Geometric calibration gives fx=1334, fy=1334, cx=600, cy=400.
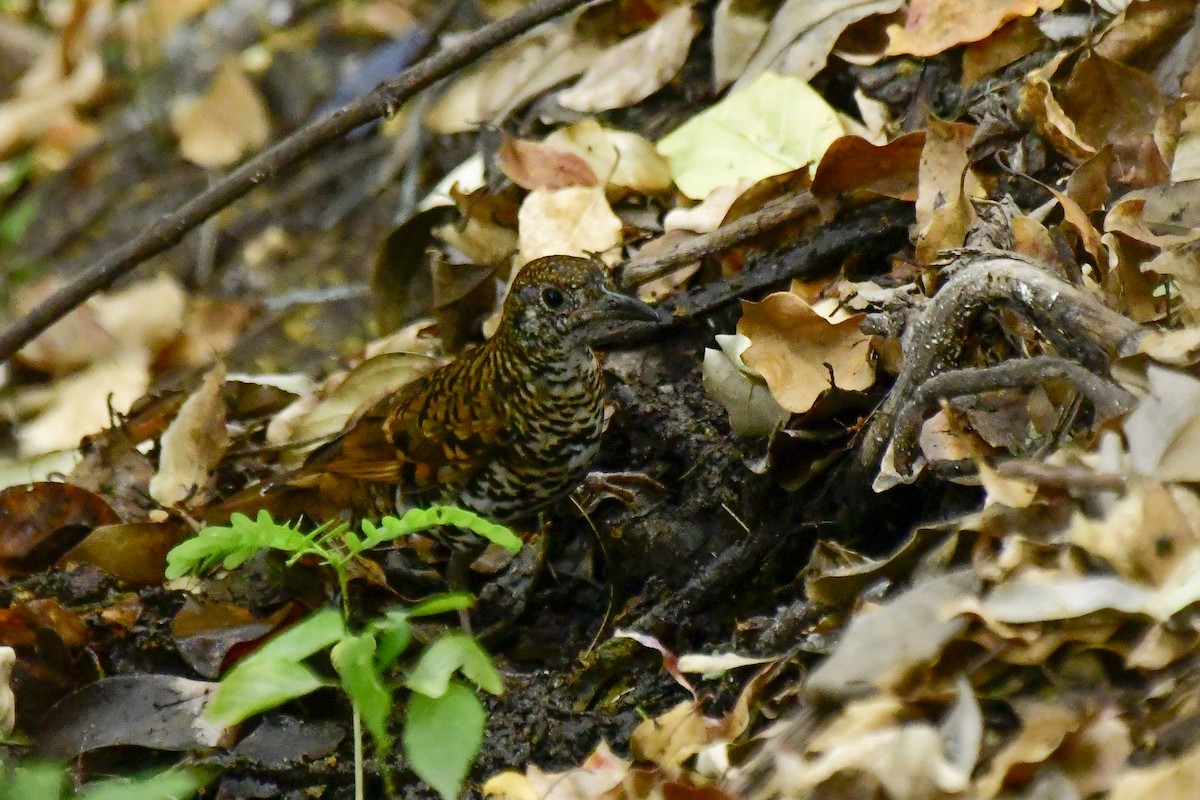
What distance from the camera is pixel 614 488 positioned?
3527 mm

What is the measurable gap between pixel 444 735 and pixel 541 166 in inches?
94.8

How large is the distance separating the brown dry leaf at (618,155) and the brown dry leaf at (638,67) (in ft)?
0.80

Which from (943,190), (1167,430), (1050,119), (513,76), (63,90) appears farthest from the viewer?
(63,90)

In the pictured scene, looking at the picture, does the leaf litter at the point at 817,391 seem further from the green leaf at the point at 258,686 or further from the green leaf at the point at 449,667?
the green leaf at the point at 258,686

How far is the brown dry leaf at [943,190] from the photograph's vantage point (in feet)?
10.3

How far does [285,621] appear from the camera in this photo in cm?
357

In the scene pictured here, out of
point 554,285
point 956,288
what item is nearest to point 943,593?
point 956,288

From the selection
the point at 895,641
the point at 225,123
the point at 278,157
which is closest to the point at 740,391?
the point at 895,641

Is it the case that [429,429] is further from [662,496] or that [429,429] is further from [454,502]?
[662,496]

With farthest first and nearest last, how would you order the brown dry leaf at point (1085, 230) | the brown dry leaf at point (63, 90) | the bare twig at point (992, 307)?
1. the brown dry leaf at point (63, 90)
2. the brown dry leaf at point (1085, 230)
3. the bare twig at point (992, 307)

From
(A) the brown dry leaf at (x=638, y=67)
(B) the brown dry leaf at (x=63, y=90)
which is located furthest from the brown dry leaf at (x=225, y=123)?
(A) the brown dry leaf at (x=638, y=67)

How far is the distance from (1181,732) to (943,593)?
0.43 metres

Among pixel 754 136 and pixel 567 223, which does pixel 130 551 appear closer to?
pixel 567 223

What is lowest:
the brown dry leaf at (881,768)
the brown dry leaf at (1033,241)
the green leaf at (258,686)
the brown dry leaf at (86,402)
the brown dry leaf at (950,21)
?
the brown dry leaf at (86,402)
